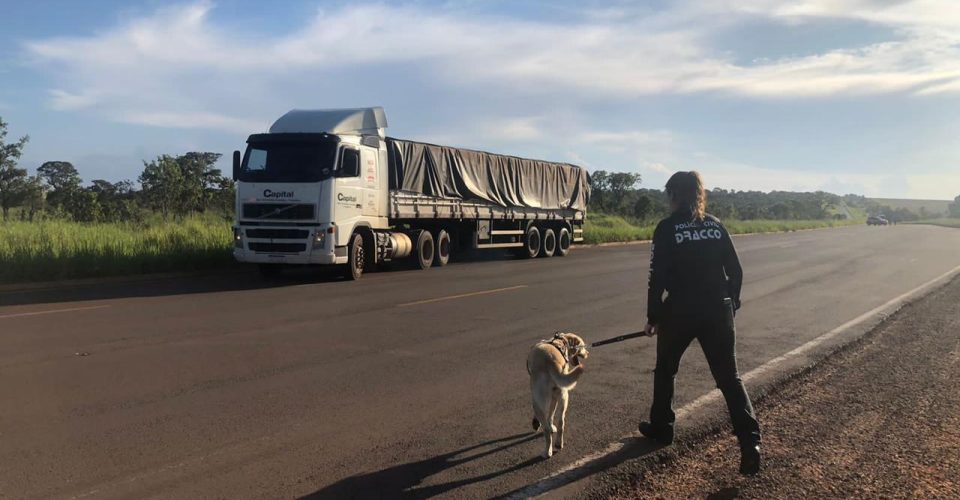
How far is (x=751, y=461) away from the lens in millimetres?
4371

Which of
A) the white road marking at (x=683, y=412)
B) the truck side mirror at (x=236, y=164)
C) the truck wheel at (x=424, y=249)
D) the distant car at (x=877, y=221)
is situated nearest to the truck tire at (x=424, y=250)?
the truck wheel at (x=424, y=249)

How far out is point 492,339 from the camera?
8.62 metres

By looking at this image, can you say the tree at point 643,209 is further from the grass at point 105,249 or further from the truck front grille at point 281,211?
the truck front grille at point 281,211

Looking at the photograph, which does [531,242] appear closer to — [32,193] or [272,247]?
[272,247]

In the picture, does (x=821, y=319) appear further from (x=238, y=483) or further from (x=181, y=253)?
(x=181, y=253)

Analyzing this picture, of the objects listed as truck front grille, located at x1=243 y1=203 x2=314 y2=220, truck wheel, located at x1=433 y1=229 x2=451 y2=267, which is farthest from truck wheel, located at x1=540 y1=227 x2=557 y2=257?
truck front grille, located at x1=243 y1=203 x2=314 y2=220

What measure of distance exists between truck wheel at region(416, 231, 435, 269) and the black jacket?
46.7ft

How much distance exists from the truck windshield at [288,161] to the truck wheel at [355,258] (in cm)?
181

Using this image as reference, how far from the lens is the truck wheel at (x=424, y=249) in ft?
61.2

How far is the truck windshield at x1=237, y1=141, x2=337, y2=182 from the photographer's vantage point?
14.5 meters

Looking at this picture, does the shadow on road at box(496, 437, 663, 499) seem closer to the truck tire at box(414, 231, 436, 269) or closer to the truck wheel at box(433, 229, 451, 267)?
the truck tire at box(414, 231, 436, 269)

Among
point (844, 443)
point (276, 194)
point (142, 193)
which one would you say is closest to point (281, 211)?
point (276, 194)

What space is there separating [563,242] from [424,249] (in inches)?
338

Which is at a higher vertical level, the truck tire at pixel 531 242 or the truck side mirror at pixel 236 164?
the truck side mirror at pixel 236 164
